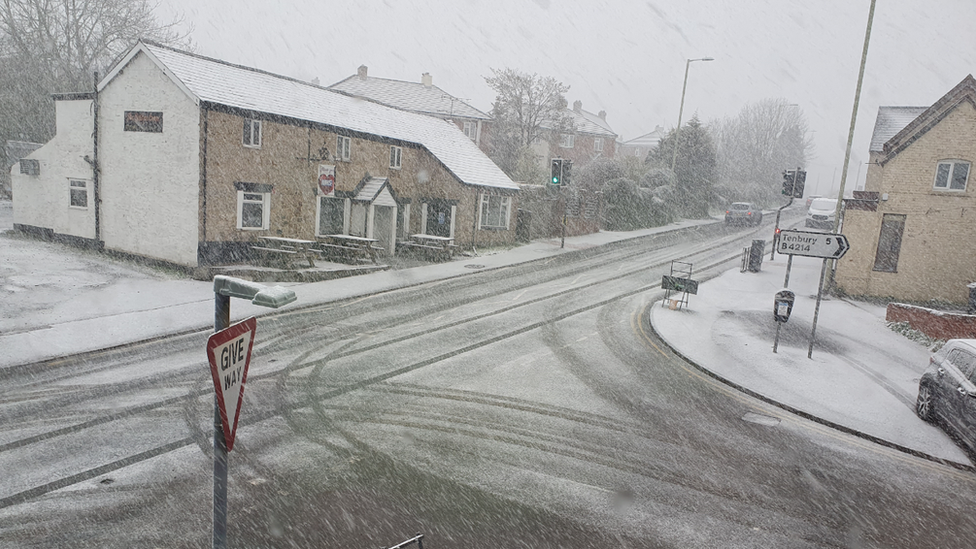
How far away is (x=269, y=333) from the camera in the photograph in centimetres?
1278

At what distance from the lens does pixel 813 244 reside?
13.1 m

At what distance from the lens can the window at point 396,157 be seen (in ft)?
89.7

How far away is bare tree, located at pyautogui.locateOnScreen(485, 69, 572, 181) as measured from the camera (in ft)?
156

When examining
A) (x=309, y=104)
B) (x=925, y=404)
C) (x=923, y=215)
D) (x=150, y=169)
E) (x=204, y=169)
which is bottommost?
(x=925, y=404)

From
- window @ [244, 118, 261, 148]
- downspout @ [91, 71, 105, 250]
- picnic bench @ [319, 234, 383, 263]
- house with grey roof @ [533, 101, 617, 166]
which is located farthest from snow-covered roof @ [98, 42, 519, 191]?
house with grey roof @ [533, 101, 617, 166]

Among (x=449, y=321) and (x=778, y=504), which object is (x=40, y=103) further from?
(x=778, y=504)

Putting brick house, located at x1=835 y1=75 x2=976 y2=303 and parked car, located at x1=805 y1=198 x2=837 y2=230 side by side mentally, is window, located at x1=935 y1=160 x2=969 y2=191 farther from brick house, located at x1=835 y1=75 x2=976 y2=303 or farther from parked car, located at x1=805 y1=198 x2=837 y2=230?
parked car, located at x1=805 y1=198 x2=837 y2=230

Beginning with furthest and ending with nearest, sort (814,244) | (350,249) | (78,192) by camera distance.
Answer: (350,249)
(78,192)
(814,244)

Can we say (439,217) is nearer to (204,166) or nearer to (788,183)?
(204,166)

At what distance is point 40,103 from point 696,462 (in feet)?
141

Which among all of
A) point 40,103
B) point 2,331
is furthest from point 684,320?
point 40,103

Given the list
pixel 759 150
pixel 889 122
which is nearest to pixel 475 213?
pixel 889 122

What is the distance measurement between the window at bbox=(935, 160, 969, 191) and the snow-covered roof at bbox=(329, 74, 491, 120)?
39.7m

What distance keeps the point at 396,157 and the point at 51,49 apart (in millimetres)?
25299
